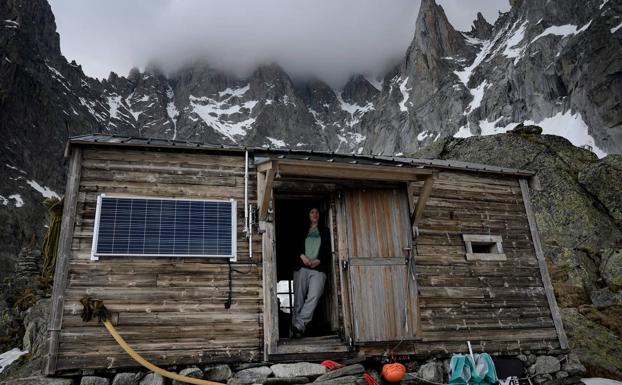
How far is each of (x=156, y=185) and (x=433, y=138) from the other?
111m

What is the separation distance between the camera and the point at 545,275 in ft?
34.4

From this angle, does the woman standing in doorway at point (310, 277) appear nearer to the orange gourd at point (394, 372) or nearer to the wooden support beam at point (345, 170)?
the wooden support beam at point (345, 170)

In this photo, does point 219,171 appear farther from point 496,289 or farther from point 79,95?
point 79,95

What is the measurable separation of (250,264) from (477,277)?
4.75 meters

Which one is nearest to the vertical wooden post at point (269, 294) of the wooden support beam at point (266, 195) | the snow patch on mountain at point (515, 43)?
the wooden support beam at point (266, 195)

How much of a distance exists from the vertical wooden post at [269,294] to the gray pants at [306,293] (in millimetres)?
788

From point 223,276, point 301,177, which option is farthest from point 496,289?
point 223,276

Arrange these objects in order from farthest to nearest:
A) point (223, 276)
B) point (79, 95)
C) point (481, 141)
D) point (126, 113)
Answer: point (126, 113)
point (79, 95)
point (481, 141)
point (223, 276)

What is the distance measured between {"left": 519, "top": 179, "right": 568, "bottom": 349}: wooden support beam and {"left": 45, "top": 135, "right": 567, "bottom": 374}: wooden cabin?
0.35ft

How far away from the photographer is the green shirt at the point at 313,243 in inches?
358

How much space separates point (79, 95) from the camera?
127000 mm

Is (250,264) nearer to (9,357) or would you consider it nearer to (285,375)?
(285,375)

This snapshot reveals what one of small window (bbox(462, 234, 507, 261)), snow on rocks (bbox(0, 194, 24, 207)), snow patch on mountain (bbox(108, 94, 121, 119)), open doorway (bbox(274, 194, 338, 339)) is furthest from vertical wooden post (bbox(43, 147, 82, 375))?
snow patch on mountain (bbox(108, 94, 121, 119))

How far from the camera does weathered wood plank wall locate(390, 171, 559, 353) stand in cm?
936
